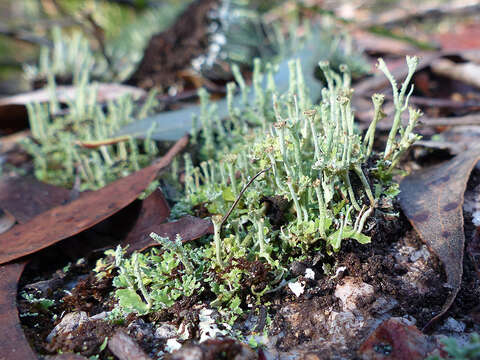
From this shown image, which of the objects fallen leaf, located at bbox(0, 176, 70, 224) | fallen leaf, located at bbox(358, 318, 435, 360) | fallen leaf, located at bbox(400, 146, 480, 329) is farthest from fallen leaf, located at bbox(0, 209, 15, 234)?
fallen leaf, located at bbox(400, 146, 480, 329)

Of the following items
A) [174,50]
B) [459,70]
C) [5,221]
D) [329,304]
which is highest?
[174,50]

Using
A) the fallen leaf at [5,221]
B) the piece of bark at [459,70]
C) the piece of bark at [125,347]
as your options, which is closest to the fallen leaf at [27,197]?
the fallen leaf at [5,221]

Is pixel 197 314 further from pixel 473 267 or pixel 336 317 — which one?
pixel 473 267

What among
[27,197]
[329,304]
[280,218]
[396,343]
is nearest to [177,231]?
[280,218]

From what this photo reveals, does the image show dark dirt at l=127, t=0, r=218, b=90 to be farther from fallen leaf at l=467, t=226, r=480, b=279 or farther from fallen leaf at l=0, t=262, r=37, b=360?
fallen leaf at l=467, t=226, r=480, b=279

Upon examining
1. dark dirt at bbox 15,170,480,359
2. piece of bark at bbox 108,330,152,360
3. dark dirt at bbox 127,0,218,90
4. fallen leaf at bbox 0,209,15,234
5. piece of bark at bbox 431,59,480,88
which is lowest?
dark dirt at bbox 15,170,480,359

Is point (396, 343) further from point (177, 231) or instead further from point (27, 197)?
point (27, 197)
